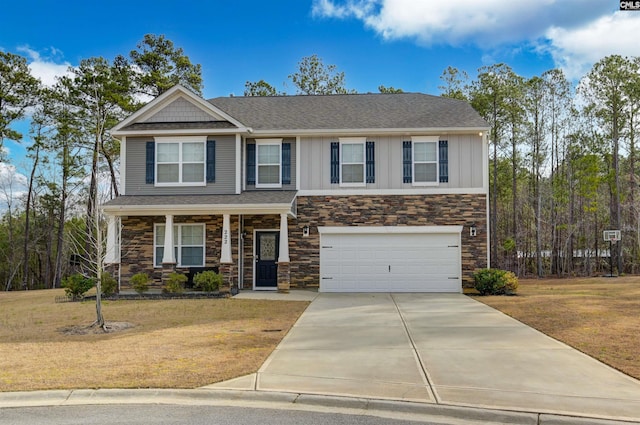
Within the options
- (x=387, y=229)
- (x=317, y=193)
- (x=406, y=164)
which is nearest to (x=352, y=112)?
(x=406, y=164)

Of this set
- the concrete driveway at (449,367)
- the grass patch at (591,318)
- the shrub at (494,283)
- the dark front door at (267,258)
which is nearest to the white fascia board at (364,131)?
the dark front door at (267,258)

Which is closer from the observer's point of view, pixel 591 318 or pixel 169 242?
pixel 591 318

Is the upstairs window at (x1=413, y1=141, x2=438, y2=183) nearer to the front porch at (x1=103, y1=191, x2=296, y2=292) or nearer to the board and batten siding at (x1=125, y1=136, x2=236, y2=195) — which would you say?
the front porch at (x1=103, y1=191, x2=296, y2=292)

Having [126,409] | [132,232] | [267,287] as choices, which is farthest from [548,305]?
[132,232]

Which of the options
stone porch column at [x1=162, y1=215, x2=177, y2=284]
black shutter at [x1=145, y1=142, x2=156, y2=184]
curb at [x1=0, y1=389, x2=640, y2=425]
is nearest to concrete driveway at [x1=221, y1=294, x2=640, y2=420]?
curb at [x1=0, y1=389, x2=640, y2=425]

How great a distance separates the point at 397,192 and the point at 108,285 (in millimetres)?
10154

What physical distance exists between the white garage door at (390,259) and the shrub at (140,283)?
5.95m

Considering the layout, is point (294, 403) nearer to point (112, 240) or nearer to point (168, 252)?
point (168, 252)

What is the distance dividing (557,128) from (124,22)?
24.5 m

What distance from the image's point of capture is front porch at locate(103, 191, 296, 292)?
17.1m

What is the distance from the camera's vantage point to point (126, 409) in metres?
5.70

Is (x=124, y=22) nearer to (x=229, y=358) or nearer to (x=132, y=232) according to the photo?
(x=132, y=232)

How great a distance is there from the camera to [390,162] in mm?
18672

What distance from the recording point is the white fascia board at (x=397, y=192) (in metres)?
18.3
